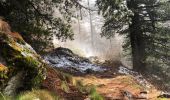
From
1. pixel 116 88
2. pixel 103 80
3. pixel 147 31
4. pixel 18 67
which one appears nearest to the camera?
pixel 18 67

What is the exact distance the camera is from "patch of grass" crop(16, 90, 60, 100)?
23.4 feet

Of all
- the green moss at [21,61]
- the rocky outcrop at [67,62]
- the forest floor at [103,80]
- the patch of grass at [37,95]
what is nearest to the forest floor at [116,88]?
the forest floor at [103,80]

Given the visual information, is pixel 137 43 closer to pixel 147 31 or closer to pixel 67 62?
pixel 147 31

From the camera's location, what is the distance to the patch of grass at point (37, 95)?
7119 millimetres

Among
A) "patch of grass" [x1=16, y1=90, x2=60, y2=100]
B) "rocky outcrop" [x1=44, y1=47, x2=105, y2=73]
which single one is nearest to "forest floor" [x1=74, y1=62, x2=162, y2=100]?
"rocky outcrop" [x1=44, y1=47, x2=105, y2=73]

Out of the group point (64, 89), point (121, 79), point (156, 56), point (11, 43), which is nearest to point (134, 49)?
point (156, 56)

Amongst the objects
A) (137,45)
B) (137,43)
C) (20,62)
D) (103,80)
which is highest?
(20,62)

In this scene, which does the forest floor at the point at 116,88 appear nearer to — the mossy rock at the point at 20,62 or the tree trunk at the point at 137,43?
the mossy rock at the point at 20,62

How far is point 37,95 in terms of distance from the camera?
7.89 metres

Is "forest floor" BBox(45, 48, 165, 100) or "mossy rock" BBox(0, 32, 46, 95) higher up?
"mossy rock" BBox(0, 32, 46, 95)

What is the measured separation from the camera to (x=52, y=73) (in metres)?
10.4

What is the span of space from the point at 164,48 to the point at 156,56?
69 cm

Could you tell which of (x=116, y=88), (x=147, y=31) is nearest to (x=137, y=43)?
(x=147, y=31)

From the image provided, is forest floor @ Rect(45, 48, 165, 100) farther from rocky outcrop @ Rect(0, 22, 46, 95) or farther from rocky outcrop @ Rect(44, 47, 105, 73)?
rocky outcrop @ Rect(0, 22, 46, 95)
